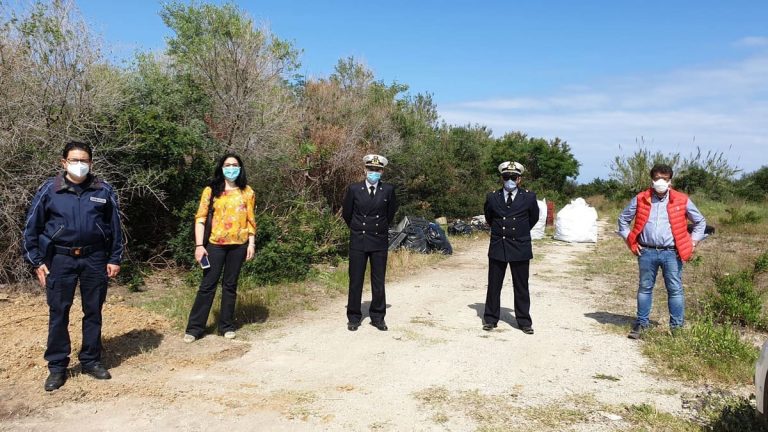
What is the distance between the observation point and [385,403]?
432 centimetres

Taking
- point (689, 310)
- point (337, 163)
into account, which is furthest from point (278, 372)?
point (337, 163)

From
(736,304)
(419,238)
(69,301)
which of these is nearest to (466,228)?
(419,238)

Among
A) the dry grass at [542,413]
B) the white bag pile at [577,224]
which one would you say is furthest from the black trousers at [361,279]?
the white bag pile at [577,224]

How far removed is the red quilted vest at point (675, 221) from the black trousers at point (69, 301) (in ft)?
17.2

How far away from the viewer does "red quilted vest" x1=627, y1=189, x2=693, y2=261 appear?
19.5ft

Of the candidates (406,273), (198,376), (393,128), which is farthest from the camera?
(393,128)

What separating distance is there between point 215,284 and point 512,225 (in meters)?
3.28

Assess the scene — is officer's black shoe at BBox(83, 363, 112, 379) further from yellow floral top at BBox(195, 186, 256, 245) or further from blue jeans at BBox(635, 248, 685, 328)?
blue jeans at BBox(635, 248, 685, 328)

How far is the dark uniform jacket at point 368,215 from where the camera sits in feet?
21.1

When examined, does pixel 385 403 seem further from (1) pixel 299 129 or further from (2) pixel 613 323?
(1) pixel 299 129

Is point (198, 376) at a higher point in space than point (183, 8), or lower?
lower

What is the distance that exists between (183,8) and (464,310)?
19.0m

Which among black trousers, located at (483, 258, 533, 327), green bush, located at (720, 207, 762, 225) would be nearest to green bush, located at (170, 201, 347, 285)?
A: black trousers, located at (483, 258, 533, 327)

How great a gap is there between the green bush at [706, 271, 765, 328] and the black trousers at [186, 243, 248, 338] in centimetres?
547
